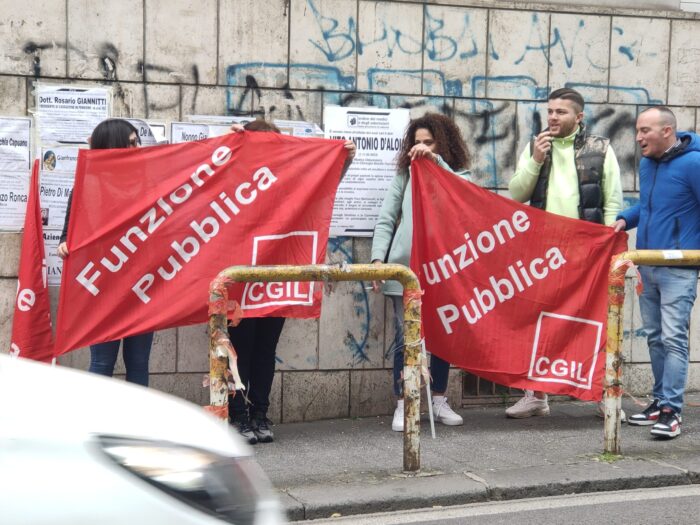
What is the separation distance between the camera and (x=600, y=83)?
8.12m

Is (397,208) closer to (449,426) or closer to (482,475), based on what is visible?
(449,426)

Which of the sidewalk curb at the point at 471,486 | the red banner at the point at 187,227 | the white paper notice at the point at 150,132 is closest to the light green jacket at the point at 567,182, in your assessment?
the red banner at the point at 187,227

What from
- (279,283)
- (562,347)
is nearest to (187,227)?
(279,283)

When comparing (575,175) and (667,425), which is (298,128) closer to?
(575,175)

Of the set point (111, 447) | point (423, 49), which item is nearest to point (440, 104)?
point (423, 49)

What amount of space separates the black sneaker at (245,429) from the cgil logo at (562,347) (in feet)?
5.82

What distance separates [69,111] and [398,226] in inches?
87.2

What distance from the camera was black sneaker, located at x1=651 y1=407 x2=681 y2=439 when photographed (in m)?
6.75

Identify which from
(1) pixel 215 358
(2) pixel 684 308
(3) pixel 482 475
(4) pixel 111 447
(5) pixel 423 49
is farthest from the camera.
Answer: (5) pixel 423 49

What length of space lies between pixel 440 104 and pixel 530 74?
718mm

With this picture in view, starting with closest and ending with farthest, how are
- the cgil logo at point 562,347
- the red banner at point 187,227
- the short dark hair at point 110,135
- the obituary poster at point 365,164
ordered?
the red banner at point 187,227 < the short dark hair at point 110,135 < the cgil logo at point 562,347 < the obituary poster at point 365,164

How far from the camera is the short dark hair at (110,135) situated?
6.55 meters

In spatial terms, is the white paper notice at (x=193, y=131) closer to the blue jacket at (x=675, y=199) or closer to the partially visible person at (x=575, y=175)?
the partially visible person at (x=575, y=175)

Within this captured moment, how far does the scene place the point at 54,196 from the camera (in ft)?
23.1
